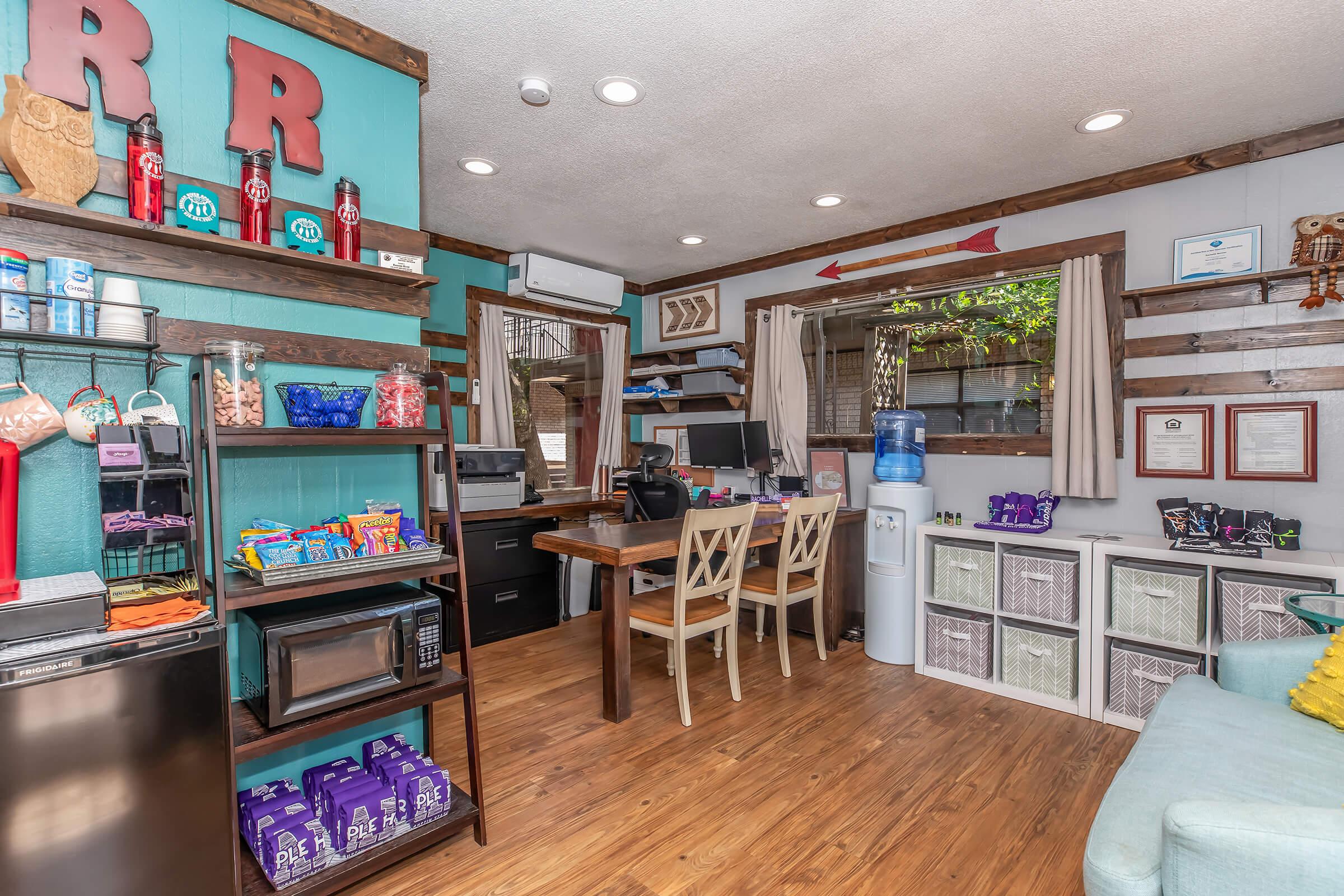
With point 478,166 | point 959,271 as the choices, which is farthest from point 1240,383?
point 478,166

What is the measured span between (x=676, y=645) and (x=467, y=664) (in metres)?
1.14

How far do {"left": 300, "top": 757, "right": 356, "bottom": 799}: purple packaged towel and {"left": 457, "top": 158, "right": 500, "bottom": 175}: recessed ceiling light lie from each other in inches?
101

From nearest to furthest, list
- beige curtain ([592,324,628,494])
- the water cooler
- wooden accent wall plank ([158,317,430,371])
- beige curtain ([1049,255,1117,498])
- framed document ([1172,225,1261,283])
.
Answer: wooden accent wall plank ([158,317,430,371]) < framed document ([1172,225,1261,283]) < beige curtain ([1049,255,1117,498]) < the water cooler < beige curtain ([592,324,628,494])

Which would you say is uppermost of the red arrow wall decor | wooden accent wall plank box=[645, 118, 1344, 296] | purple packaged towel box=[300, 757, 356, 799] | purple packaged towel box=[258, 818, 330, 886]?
wooden accent wall plank box=[645, 118, 1344, 296]

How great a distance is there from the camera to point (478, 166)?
3084 mm

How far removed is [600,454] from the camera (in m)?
5.25

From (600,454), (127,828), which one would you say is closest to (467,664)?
(127,828)

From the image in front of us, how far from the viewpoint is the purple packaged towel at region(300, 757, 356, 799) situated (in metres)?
1.86

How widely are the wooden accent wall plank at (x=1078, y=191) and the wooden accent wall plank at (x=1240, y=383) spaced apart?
95 cm

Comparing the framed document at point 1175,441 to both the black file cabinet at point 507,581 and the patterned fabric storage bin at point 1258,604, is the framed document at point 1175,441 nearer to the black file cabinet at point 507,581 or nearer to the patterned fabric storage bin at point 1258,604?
the patterned fabric storage bin at point 1258,604

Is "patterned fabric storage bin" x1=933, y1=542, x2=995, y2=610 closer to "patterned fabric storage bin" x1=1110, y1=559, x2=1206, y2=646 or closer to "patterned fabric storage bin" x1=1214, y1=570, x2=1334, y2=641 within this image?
"patterned fabric storage bin" x1=1110, y1=559, x2=1206, y2=646

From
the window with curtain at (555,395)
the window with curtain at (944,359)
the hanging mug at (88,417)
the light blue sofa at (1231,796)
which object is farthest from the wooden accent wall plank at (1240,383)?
the hanging mug at (88,417)

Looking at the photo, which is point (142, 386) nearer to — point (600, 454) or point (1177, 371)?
point (600, 454)

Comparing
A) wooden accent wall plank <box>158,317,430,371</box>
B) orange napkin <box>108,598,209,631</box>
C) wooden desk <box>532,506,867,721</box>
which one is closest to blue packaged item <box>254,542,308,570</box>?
orange napkin <box>108,598,209,631</box>
